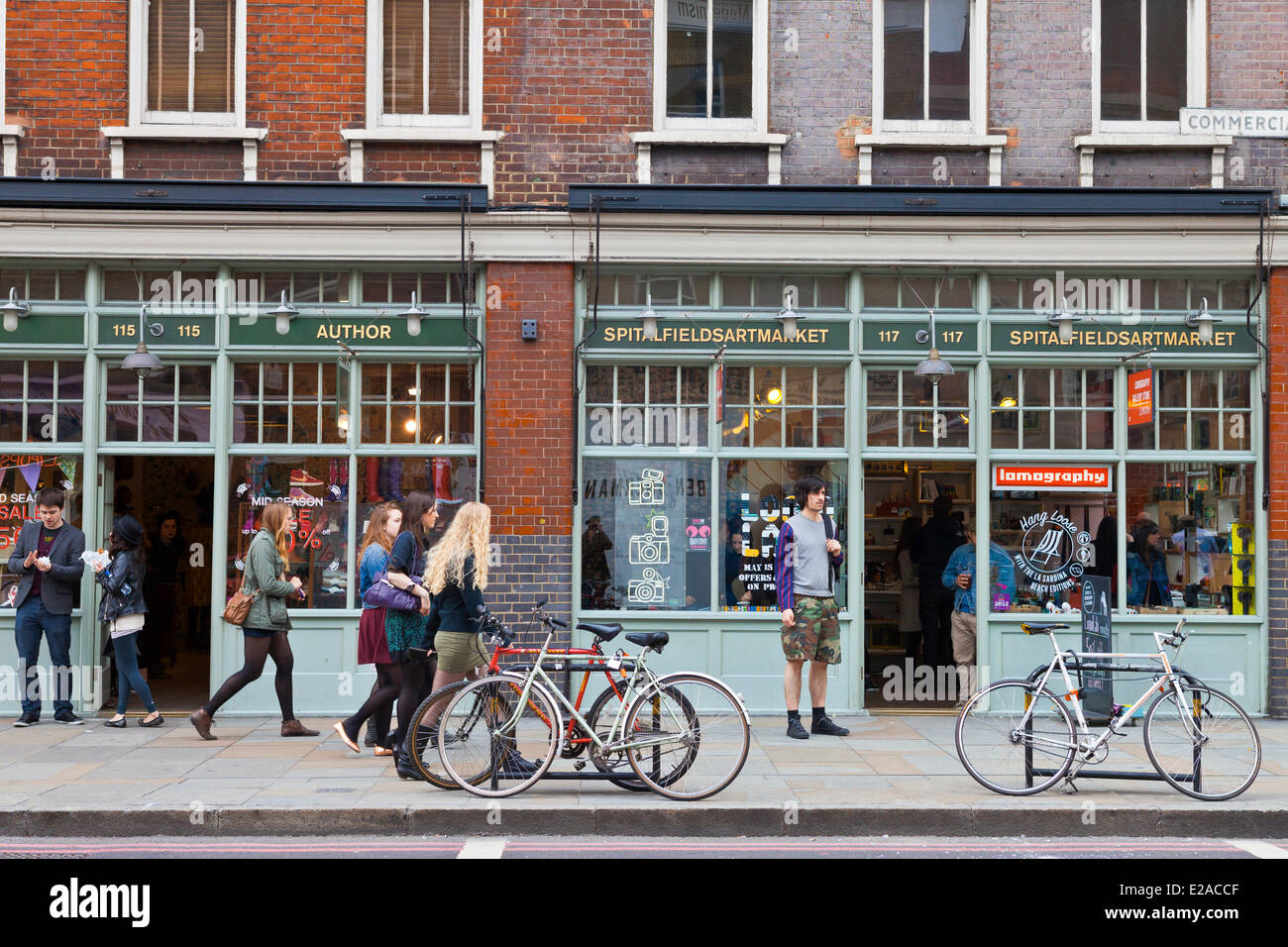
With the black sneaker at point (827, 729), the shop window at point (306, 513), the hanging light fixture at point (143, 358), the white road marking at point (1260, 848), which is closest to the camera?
the white road marking at point (1260, 848)

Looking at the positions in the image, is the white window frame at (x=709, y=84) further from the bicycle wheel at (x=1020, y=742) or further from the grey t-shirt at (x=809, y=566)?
the bicycle wheel at (x=1020, y=742)

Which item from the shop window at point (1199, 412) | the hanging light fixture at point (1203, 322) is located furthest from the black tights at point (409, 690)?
the hanging light fixture at point (1203, 322)

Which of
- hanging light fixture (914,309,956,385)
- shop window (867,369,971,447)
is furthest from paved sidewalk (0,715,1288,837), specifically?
hanging light fixture (914,309,956,385)

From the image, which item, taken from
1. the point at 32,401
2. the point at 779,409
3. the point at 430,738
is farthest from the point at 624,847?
the point at 32,401

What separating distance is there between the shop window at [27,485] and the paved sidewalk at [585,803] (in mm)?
2725

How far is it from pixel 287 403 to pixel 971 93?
7.06 metres

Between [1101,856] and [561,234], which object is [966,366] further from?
[1101,856]

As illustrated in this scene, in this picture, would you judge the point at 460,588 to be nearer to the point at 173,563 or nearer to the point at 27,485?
the point at 27,485

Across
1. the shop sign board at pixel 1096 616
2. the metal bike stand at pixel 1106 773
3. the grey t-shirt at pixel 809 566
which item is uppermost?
the grey t-shirt at pixel 809 566

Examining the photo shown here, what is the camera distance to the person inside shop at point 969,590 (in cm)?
1130

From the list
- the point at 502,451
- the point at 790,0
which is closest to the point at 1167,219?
the point at 790,0

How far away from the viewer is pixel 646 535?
36.9 ft

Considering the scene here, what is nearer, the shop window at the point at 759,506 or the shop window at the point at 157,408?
the shop window at the point at 157,408

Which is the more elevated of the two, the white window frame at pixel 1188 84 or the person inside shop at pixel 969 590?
the white window frame at pixel 1188 84
